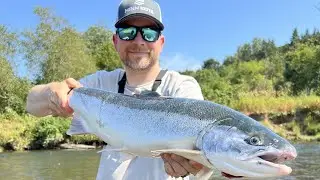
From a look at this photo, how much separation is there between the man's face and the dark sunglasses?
2 cm

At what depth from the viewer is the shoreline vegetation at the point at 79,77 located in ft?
98.2

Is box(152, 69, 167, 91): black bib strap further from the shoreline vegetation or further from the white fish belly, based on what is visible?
the shoreline vegetation

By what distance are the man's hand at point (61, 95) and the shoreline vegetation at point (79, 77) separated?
2545 cm

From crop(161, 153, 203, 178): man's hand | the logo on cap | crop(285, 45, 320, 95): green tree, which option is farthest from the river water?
crop(285, 45, 320, 95): green tree

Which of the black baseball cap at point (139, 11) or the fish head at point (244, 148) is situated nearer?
the fish head at point (244, 148)

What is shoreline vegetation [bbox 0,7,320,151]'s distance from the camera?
29938 millimetres

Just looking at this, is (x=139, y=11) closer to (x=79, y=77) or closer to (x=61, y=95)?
(x=61, y=95)

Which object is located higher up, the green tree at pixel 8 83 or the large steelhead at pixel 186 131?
the green tree at pixel 8 83

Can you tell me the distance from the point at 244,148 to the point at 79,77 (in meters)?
46.5

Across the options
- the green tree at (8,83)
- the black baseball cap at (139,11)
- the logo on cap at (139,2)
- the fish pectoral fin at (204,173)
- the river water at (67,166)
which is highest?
the green tree at (8,83)

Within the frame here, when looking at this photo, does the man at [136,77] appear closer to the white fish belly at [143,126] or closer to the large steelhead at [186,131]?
the large steelhead at [186,131]

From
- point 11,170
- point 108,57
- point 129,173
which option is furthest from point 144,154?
point 108,57

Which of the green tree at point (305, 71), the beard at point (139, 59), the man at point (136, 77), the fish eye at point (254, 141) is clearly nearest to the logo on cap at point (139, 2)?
the man at point (136, 77)

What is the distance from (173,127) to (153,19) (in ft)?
3.54
